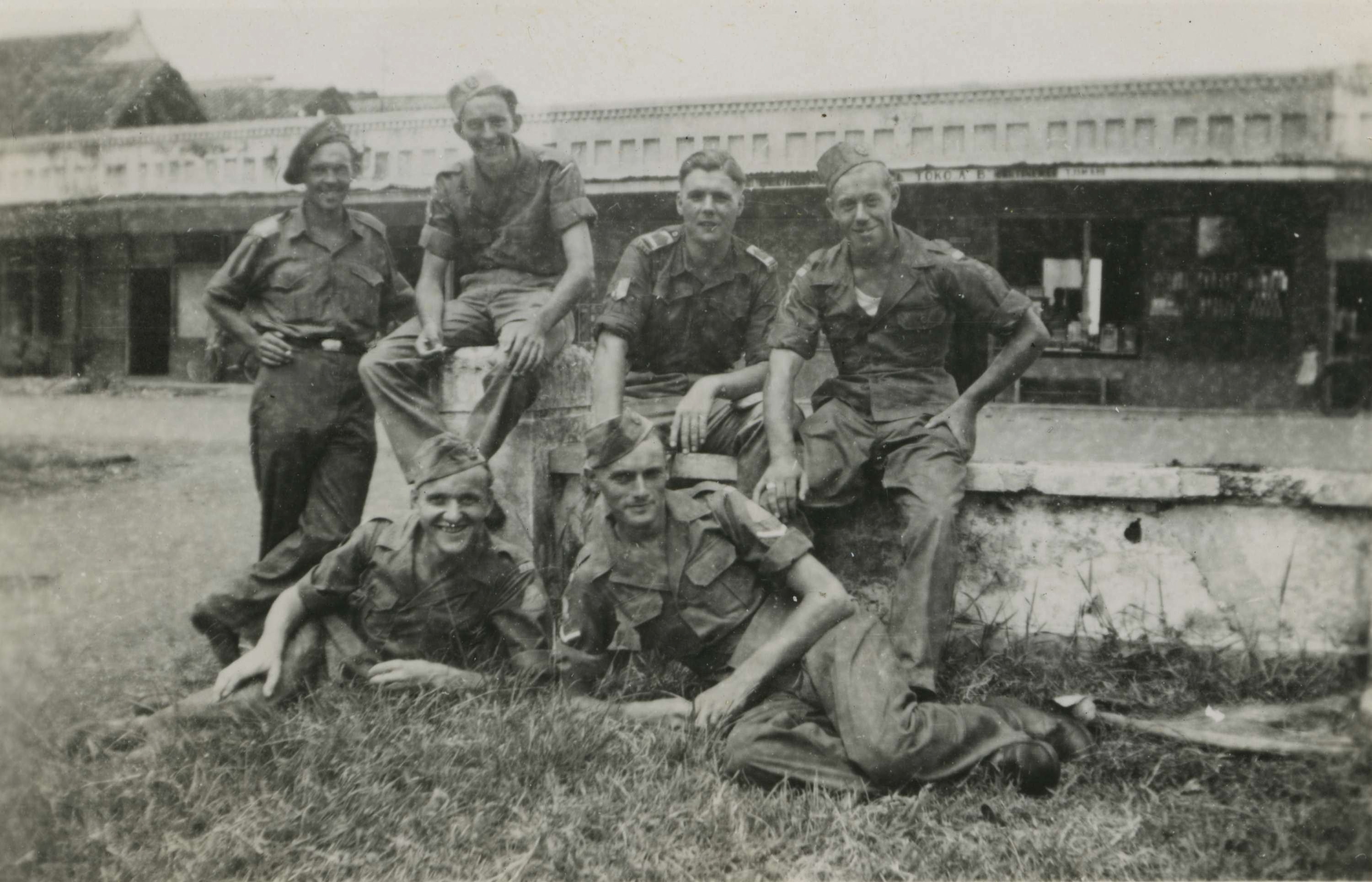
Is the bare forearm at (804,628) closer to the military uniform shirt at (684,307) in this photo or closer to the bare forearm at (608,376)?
A: the bare forearm at (608,376)

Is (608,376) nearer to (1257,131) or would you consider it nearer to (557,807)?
(557,807)

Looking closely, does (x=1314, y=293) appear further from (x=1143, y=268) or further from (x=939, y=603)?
(x=939, y=603)

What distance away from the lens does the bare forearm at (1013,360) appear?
11.8 ft

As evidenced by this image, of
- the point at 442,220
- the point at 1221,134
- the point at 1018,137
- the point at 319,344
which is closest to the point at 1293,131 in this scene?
the point at 1221,134

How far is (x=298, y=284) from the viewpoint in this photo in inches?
165

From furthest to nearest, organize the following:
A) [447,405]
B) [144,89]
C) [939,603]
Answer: [144,89] < [447,405] < [939,603]

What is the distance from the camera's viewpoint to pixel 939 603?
3213 mm

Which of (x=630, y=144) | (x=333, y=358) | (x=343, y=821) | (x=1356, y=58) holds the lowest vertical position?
(x=343, y=821)

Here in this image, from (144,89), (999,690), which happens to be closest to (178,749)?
(999,690)

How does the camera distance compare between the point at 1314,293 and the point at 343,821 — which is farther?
the point at 1314,293

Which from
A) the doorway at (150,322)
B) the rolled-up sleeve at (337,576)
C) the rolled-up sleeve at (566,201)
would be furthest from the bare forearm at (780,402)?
the doorway at (150,322)

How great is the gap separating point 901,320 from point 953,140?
646cm

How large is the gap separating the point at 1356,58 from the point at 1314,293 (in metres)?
8.52

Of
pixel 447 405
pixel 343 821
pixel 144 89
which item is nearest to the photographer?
pixel 343 821
